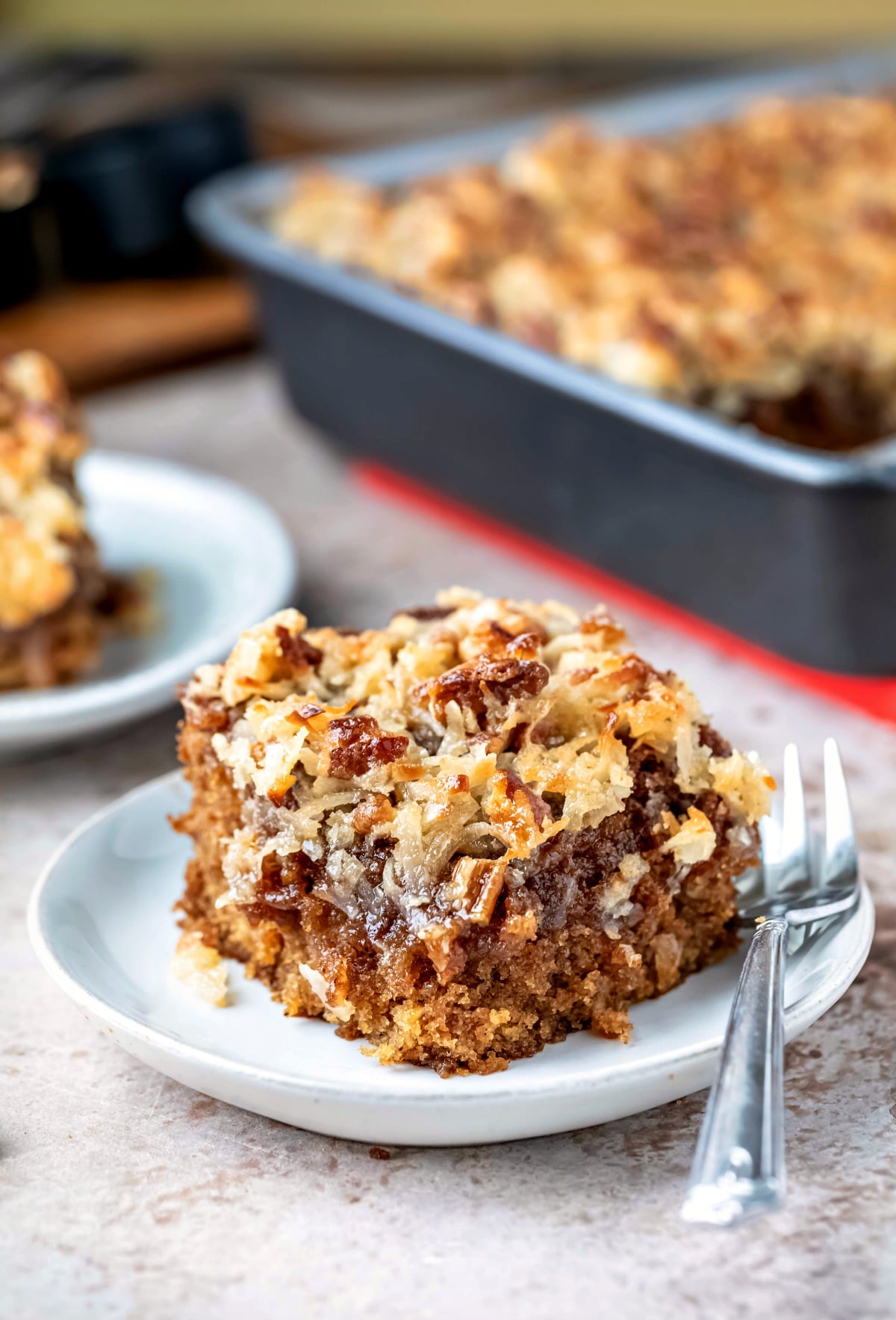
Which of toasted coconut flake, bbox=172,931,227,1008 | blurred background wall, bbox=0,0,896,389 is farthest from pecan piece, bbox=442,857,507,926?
blurred background wall, bbox=0,0,896,389

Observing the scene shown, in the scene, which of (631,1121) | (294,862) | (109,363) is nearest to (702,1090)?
(631,1121)

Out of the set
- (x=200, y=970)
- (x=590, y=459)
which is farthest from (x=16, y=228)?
(x=200, y=970)

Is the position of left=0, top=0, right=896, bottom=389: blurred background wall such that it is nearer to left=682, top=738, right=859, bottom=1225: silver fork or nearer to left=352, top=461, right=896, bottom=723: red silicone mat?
left=352, top=461, right=896, bottom=723: red silicone mat

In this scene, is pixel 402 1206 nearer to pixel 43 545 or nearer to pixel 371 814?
pixel 371 814

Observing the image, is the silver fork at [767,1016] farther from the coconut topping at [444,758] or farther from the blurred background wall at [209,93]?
the blurred background wall at [209,93]

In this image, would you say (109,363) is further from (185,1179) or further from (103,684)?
(185,1179)

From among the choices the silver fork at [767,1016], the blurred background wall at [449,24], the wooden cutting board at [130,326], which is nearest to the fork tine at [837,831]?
the silver fork at [767,1016]
